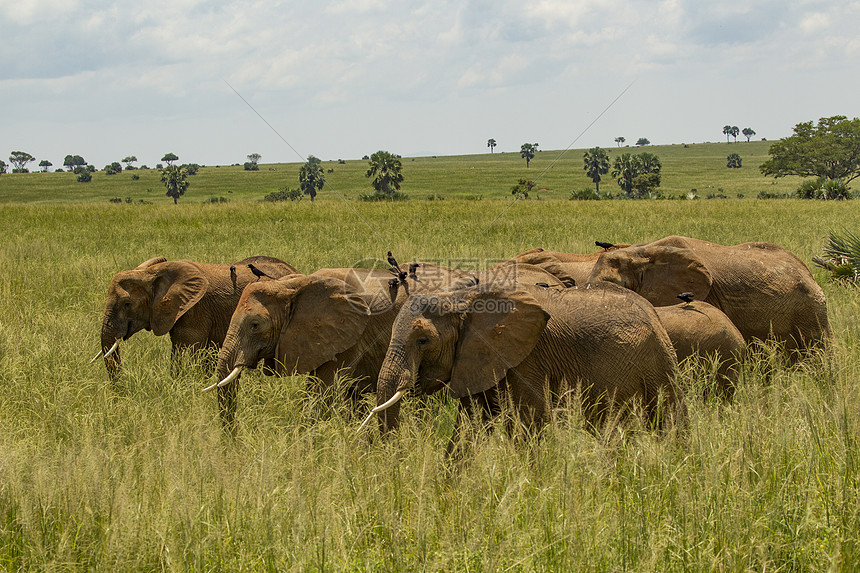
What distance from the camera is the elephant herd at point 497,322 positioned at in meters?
4.46

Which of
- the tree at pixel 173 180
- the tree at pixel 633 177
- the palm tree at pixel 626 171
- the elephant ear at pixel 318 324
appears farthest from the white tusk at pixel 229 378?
the tree at pixel 173 180

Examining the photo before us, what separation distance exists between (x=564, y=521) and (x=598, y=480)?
0.43 meters

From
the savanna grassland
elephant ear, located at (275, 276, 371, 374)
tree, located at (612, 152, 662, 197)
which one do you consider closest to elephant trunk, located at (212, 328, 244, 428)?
the savanna grassland

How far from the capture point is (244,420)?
17.5 ft

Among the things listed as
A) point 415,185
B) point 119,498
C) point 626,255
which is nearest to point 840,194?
point 626,255

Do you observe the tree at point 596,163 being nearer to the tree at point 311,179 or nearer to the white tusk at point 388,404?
the tree at point 311,179

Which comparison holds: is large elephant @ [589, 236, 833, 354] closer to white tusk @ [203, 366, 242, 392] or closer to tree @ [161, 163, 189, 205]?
white tusk @ [203, 366, 242, 392]

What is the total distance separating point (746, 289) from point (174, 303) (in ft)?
18.3

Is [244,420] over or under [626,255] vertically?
under

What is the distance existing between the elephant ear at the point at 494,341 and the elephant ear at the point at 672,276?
263 cm

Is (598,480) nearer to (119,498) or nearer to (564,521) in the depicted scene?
(564,521)

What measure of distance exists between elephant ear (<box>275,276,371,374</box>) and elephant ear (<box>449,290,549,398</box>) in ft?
4.67

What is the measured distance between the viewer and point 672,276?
263 inches

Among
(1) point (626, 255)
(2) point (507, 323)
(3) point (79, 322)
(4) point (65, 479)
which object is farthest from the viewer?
(3) point (79, 322)
